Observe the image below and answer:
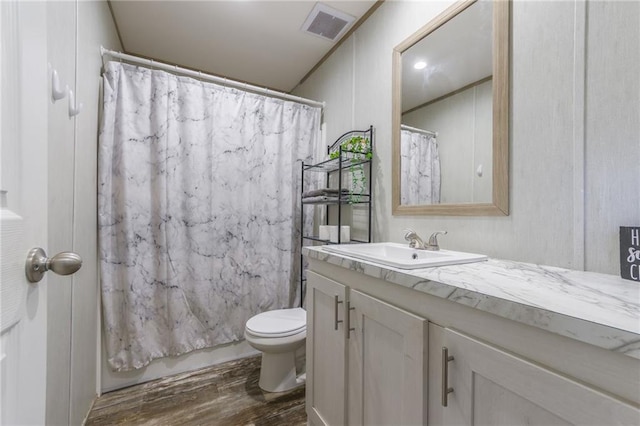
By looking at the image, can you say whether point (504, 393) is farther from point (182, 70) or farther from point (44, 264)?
point (182, 70)

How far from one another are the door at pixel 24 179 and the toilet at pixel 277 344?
1.24 meters

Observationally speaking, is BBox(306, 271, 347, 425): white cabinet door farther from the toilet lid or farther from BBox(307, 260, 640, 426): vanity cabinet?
the toilet lid

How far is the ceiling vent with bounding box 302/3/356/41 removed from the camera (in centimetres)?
186

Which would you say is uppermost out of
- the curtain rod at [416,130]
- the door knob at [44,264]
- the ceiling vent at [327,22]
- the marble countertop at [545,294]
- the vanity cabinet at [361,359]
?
the ceiling vent at [327,22]

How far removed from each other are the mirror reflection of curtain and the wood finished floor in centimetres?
139

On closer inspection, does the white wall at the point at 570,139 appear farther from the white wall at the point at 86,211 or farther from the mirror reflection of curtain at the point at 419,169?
the white wall at the point at 86,211

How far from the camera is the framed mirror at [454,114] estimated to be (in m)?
1.15

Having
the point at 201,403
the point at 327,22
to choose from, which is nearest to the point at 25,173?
the point at 201,403

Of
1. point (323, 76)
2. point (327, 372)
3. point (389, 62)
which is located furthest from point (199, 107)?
point (327, 372)

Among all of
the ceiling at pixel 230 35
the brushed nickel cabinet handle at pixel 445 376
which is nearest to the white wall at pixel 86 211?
the ceiling at pixel 230 35

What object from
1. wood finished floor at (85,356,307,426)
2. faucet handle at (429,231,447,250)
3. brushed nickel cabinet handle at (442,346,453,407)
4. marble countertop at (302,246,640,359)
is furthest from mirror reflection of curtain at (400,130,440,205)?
wood finished floor at (85,356,307,426)

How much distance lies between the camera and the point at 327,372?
4.12 ft

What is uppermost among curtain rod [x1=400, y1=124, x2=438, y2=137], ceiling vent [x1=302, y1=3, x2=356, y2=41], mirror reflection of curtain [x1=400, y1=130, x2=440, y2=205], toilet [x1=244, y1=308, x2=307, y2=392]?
ceiling vent [x1=302, y1=3, x2=356, y2=41]

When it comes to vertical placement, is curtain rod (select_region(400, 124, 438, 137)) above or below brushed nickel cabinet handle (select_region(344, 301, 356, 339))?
above
